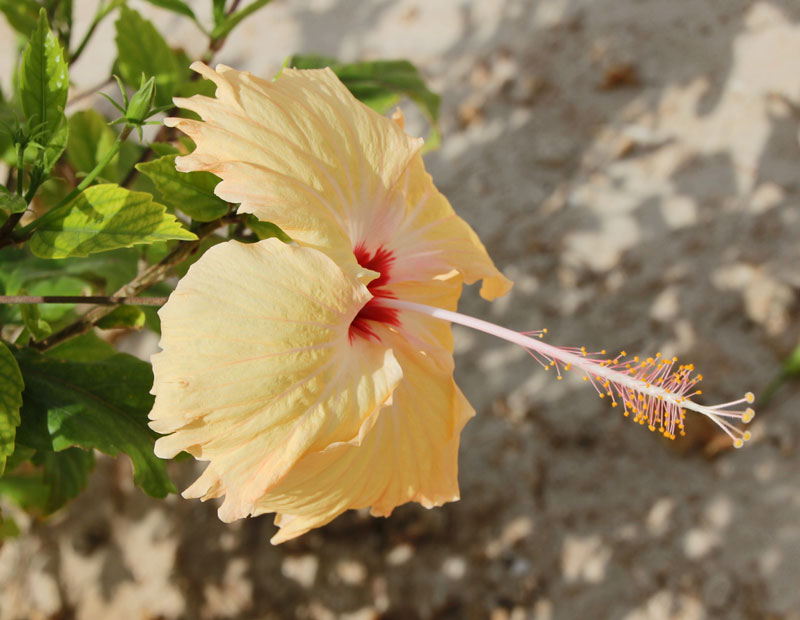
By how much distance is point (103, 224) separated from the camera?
834 millimetres

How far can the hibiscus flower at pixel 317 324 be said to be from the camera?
0.73 meters

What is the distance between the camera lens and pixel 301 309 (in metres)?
0.76

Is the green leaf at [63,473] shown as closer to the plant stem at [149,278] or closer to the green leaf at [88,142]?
the plant stem at [149,278]

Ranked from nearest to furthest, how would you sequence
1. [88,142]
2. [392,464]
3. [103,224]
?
[103,224], [392,464], [88,142]

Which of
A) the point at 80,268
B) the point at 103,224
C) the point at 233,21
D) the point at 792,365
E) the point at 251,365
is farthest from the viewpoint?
the point at 792,365

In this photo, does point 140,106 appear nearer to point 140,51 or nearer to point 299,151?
point 299,151

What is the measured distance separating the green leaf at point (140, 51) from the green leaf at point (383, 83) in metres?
0.23

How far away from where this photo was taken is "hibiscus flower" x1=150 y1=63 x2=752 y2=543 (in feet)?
2.38

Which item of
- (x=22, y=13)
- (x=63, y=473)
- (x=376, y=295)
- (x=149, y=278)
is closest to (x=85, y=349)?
(x=63, y=473)

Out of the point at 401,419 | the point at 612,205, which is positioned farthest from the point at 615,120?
the point at 401,419

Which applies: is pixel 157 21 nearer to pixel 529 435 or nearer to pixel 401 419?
pixel 529 435

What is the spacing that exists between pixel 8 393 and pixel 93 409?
0.16m

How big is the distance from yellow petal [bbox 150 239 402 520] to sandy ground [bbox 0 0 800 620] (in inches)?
59.7

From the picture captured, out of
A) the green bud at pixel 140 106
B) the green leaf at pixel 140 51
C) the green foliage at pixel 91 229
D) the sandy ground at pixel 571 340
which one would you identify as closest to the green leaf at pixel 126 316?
the green foliage at pixel 91 229
